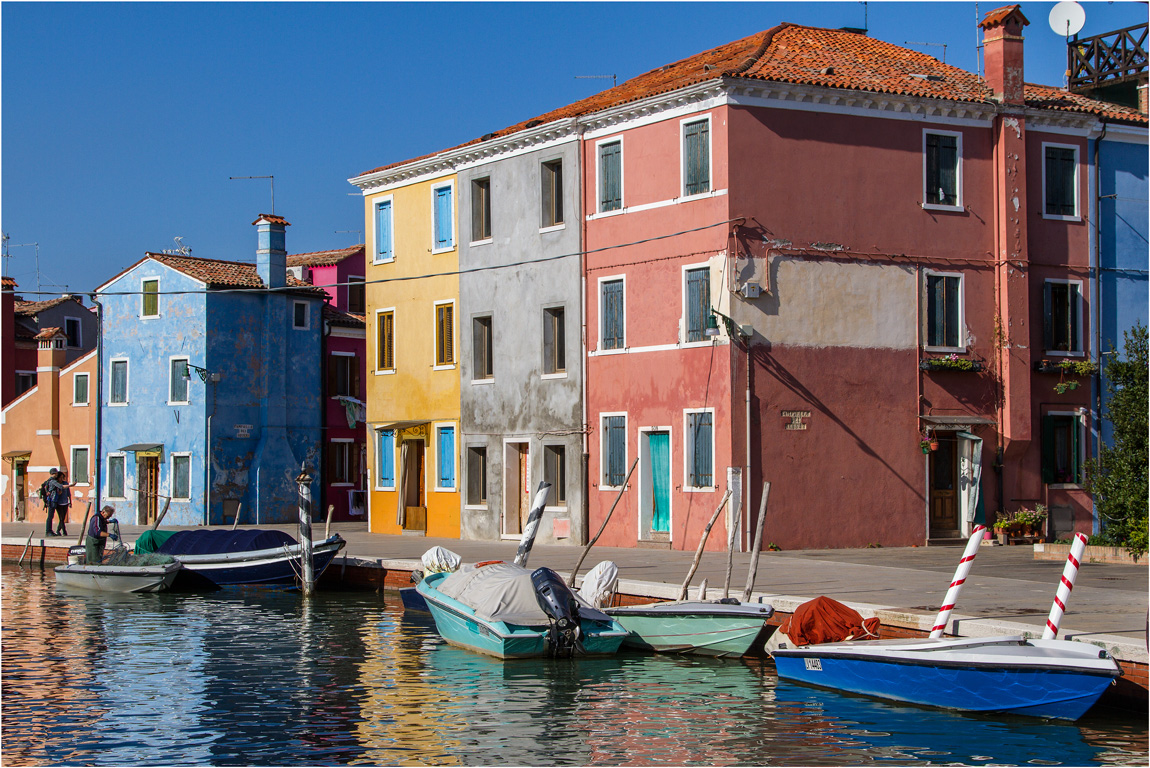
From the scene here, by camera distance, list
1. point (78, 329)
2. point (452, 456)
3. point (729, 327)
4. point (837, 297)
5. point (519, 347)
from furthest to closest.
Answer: point (78, 329) < point (452, 456) < point (519, 347) < point (837, 297) < point (729, 327)

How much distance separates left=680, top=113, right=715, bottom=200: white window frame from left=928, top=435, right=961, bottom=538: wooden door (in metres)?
6.97

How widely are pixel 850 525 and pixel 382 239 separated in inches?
589

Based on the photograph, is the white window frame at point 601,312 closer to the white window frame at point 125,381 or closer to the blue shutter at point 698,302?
the blue shutter at point 698,302

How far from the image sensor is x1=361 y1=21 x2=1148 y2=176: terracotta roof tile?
25969 mm

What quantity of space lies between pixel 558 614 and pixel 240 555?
10972mm

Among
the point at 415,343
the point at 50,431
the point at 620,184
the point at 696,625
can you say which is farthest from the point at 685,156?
the point at 50,431

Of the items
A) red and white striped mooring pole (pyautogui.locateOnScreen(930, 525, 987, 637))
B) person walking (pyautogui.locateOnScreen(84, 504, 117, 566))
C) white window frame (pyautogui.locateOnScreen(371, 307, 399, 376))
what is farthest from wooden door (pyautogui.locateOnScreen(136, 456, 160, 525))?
red and white striped mooring pole (pyautogui.locateOnScreen(930, 525, 987, 637))

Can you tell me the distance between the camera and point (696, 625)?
16.0m

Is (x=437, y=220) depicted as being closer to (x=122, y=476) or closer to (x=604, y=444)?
(x=604, y=444)

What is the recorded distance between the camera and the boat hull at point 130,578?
24.9 meters

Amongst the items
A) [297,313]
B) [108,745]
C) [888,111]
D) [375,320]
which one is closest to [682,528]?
[888,111]

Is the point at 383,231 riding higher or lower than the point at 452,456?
higher

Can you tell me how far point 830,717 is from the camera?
501 inches

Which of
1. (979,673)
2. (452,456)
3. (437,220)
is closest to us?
(979,673)
